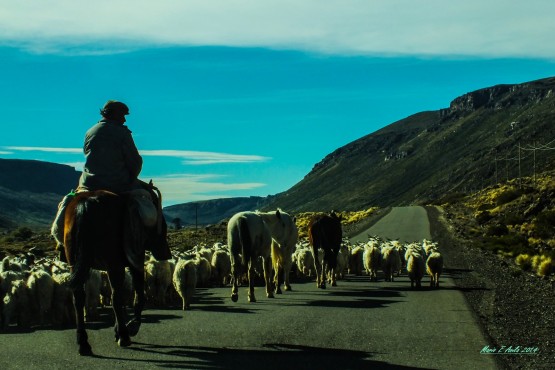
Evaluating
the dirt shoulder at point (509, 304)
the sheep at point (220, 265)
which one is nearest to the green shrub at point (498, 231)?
the dirt shoulder at point (509, 304)

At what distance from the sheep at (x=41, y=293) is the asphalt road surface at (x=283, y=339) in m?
0.84

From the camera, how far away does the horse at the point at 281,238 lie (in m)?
21.2

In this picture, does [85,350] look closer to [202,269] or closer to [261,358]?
[261,358]

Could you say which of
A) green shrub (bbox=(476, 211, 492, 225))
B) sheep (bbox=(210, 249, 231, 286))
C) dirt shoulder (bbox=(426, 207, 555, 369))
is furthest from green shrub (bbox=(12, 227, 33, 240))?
sheep (bbox=(210, 249, 231, 286))

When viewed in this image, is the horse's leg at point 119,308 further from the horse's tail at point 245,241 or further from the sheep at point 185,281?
the horse's tail at point 245,241

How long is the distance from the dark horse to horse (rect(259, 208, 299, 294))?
9616 mm

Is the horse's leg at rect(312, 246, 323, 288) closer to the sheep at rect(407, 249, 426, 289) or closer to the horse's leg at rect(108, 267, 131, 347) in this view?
the sheep at rect(407, 249, 426, 289)

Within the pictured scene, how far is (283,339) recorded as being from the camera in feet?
39.2

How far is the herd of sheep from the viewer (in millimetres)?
14375

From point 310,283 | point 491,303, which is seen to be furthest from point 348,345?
point 310,283

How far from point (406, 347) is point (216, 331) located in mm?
3389

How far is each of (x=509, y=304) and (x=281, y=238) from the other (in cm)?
680

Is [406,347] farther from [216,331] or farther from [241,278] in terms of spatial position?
[241,278]

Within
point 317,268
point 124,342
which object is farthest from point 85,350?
point 317,268
